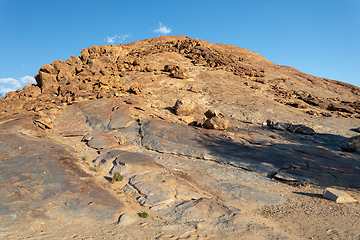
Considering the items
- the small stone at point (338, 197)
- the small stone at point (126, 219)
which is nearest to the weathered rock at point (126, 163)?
the small stone at point (126, 219)

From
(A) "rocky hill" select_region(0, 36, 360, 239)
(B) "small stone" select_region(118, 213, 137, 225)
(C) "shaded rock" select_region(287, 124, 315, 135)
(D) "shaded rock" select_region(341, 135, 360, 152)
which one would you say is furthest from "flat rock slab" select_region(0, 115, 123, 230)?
(C) "shaded rock" select_region(287, 124, 315, 135)

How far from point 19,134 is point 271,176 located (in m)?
Answer: 13.3

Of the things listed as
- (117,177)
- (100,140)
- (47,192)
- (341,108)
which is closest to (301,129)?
(341,108)

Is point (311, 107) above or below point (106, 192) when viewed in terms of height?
above

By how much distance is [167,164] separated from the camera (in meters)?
9.36

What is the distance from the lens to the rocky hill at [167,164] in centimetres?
521

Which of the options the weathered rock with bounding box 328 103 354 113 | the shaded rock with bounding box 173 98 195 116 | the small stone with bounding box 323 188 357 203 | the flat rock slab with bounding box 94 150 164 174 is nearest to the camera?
the small stone with bounding box 323 188 357 203

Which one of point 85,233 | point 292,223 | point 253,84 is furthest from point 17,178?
point 253,84

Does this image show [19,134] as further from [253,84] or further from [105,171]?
[253,84]

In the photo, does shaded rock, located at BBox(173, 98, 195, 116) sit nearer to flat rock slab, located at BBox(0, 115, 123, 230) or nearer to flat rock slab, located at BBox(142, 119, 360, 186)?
flat rock slab, located at BBox(142, 119, 360, 186)

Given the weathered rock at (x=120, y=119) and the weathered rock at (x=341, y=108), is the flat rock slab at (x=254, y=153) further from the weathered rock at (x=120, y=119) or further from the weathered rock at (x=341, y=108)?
the weathered rock at (x=341, y=108)

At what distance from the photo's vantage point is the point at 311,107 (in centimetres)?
2266

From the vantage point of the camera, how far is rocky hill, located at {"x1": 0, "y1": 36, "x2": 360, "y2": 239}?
17.1ft

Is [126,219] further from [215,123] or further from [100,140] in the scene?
[215,123]
